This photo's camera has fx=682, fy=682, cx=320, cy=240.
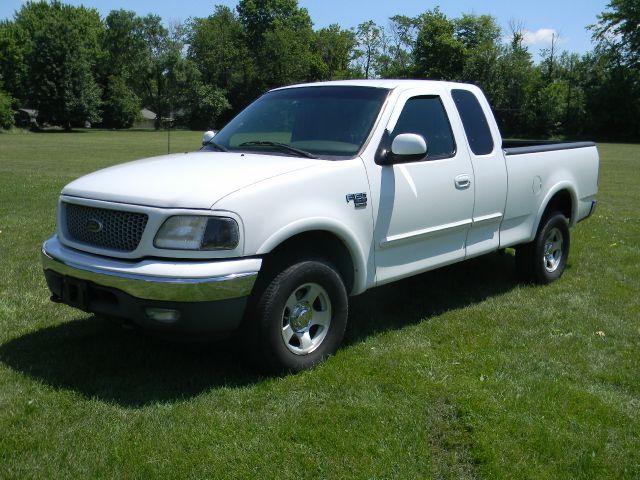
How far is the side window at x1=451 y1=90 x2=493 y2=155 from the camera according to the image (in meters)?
5.77

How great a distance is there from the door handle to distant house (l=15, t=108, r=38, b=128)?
65336 mm

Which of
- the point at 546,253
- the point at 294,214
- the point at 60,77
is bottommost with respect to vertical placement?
the point at 546,253

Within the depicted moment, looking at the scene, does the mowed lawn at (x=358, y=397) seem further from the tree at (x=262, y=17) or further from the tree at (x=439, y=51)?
the tree at (x=262, y=17)

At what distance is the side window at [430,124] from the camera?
5.24 metres

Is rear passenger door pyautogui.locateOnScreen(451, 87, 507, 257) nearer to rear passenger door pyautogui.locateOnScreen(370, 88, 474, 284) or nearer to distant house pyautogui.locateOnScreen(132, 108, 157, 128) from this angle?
rear passenger door pyautogui.locateOnScreen(370, 88, 474, 284)

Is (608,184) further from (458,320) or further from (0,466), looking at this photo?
(0,466)

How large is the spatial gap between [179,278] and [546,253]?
14.7ft

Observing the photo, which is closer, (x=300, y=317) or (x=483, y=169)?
(x=300, y=317)

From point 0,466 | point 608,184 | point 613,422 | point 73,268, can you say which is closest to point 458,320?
point 613,422

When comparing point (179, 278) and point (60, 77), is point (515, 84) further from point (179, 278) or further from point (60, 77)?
point (179, 278)

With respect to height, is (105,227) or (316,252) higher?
(105,227)

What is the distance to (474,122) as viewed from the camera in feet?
19.4

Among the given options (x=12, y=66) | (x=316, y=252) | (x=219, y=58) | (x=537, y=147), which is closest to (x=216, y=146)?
(x=316, y=252)

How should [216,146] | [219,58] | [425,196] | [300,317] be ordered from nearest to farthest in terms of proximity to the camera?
[300,317], [425,196], [216,146], [219,58]
